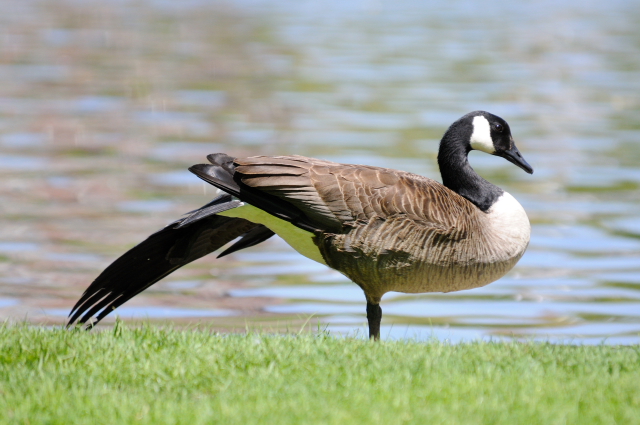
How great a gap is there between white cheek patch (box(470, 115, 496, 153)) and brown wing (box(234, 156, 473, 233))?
3.15ft

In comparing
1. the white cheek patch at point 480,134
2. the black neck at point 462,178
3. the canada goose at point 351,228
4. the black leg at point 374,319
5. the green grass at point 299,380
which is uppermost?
the white cheek patch at point 480,134

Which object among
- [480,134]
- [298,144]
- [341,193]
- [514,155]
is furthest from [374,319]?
[298,144]

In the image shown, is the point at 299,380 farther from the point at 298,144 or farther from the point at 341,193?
the point at 298,144

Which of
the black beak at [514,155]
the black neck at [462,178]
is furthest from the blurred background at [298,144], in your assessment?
the black beak at [514,155]

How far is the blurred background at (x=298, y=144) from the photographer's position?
32.1 ft

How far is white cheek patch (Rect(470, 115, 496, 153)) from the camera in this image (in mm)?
7695

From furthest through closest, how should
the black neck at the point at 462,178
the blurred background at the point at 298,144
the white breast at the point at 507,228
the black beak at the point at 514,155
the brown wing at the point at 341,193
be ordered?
the blurred background at the point at 298,144
the black beak at the point at 514,155
the black neck at the point at 462,178
the white breast at the point at 507,228
the brown wing at the point at 341,193

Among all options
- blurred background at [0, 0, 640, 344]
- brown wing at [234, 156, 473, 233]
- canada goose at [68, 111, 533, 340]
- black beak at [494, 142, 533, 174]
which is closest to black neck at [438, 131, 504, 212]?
canada goose at [68, 111, 533, 340]

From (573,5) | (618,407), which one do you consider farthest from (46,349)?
(573,5)

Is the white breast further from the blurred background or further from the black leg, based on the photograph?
the black leg

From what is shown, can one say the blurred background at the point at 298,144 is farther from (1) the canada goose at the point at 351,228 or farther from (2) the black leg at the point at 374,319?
(1) the canada goose at the point at 351,228

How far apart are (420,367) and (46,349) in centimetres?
217

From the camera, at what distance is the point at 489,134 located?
778cm

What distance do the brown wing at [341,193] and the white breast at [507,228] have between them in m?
0.48
